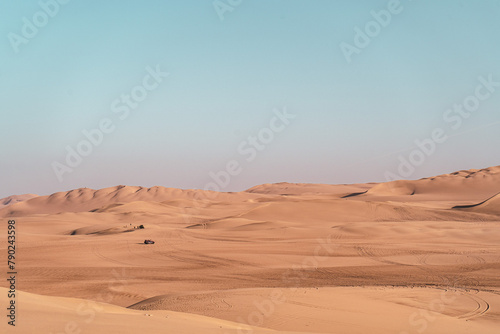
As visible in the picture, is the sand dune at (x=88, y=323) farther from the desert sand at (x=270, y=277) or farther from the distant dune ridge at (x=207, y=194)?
the distant dune ridge at (x=207, y=194)

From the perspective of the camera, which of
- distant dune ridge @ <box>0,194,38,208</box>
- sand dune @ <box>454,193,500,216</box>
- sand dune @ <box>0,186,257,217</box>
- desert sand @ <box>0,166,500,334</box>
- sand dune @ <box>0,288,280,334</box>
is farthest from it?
distant dune ridge @ <box>0,194,38,208</box>

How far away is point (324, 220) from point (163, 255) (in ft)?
86.4

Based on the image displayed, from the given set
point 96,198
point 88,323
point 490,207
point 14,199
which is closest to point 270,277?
point 88,323

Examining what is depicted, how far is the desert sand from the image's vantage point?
11289 mm

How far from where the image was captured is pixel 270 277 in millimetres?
21500

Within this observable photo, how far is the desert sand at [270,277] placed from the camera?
11.3 metres

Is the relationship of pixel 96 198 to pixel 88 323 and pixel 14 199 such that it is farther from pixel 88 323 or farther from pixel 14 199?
pixel 88 323

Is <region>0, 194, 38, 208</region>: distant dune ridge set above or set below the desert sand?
above

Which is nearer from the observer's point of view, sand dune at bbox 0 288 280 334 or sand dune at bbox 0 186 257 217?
sand dune at bbox 0 288 280 334

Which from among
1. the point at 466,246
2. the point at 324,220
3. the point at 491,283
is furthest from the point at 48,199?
the point at 491,283

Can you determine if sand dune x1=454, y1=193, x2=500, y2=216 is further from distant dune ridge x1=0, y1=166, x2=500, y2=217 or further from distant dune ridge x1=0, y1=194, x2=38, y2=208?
distant dune ridge x1=0, y1=194, x2=38, y2=208

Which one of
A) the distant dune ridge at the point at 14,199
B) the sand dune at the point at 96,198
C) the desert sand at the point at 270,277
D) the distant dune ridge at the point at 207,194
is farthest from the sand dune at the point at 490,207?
the distant dune ridge at the point at 14,199

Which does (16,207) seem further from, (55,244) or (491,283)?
(491,283)

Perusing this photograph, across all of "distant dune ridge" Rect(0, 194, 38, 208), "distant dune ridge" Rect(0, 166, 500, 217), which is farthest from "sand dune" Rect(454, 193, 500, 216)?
"distant dune ridge" Rect(0, 194, 38, 208)
